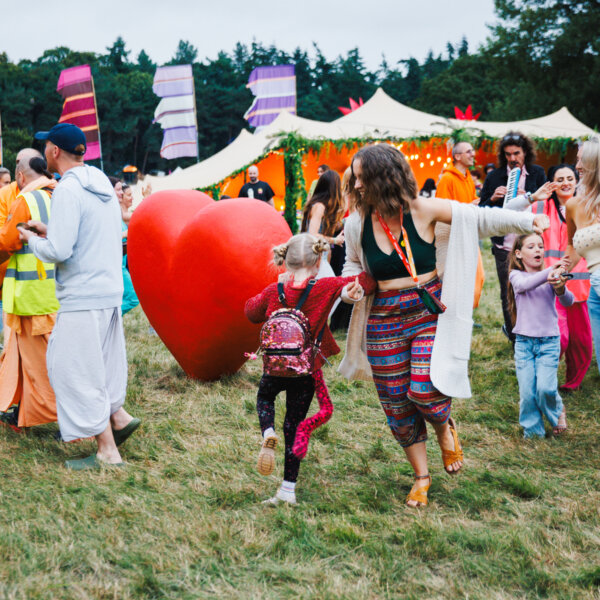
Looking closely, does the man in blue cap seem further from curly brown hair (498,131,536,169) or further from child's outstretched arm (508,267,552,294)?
curly brown hair (498,131,536,169)

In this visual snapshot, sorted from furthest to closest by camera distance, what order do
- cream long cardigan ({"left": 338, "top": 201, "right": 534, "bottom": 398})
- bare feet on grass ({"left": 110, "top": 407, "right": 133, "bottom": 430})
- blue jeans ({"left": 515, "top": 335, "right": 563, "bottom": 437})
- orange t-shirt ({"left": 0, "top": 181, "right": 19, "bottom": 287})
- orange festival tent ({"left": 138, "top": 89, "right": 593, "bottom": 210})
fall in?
orange festival tent ({"left": 138, "top": 89, "right": 593, "bottom": 210}), orange t-shirt ({"left": 0, "top": 181, "right": 19, "bottom": 287}), blue jeans ({"left": 515, "top": 335, "right": 563, "bottom": 437}), bare feet on grass ({"left": 110, "top": 407, "right": 133, "bottom": 430}), cream long cardigan ({"left": 338, "top": 201, "right": 534, "bottom": 398})

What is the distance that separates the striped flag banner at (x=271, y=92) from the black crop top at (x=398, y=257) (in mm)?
19542

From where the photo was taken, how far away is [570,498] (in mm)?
3590

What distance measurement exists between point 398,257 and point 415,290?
0.19m

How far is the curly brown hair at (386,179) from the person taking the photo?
3.38 m

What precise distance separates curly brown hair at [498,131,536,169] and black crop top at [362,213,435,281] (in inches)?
127

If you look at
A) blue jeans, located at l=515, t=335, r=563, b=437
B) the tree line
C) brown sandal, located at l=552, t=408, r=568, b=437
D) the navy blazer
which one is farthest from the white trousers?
the tree line

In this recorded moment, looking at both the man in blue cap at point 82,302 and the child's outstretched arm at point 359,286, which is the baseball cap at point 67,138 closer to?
the man in blue cap at point 82,302

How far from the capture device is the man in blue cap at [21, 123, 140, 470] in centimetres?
406

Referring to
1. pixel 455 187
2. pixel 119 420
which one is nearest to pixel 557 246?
pixel 455 187

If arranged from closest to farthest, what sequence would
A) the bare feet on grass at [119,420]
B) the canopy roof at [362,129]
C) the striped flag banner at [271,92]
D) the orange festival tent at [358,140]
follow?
1. the bare feet on grass at [119,420]
2. the orange festival tent at [358,140]
3. the canopy roof at [362,129]
4. the striped flag banner at [271,92]

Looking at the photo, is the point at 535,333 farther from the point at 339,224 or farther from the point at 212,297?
the point at 339,224

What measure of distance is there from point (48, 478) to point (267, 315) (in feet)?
5.27

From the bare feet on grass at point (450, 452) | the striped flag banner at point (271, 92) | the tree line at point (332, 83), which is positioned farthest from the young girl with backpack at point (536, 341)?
the tree line at point (332, 83)
